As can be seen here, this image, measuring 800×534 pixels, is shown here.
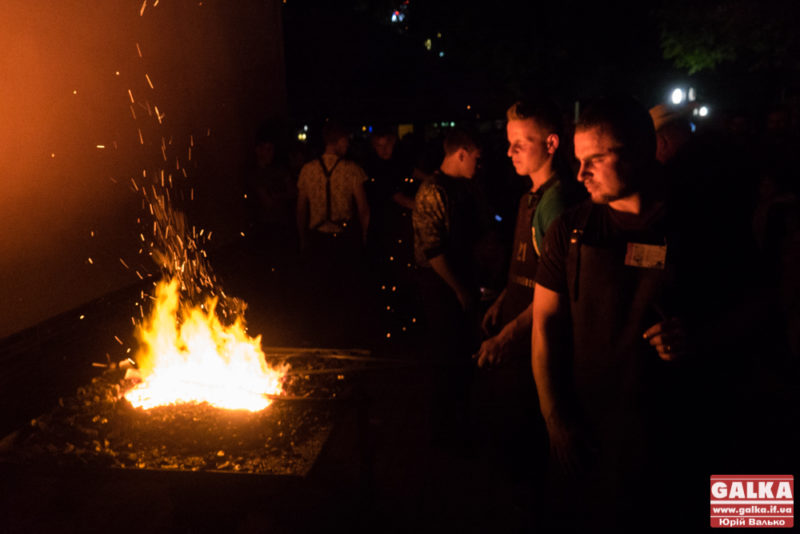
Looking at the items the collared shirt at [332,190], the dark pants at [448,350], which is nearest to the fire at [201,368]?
the dark pants at [448,350]

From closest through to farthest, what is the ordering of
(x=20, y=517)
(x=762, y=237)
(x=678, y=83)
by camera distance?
(x=20, y=517) < (x=762, y=237) < (x=678, y=83)

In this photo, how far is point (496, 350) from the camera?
3.62m

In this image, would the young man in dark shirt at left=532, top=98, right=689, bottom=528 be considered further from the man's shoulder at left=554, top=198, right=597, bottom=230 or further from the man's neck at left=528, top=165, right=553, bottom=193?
the man's neck at left=528, top=165, right=553, bottom=193

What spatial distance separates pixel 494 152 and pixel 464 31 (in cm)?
1277

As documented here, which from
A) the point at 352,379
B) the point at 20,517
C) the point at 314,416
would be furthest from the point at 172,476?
the point at 20,517

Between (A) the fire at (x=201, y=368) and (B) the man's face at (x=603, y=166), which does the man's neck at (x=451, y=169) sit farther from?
(B) the man's face at (x=603, y=166)

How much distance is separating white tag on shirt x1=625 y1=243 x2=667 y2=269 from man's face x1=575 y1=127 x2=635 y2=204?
9.1 inches

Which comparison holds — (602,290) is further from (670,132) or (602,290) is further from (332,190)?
(332,190)

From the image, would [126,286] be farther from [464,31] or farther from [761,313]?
[464,31]

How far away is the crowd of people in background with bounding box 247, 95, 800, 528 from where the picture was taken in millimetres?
2426

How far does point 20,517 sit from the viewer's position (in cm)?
416

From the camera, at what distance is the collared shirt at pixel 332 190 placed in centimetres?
693

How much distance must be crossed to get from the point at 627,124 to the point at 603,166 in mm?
182

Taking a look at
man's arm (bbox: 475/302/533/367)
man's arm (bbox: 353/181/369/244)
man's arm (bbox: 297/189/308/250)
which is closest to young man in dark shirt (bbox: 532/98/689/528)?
man's arm (bbox: 475/302/533/367)
